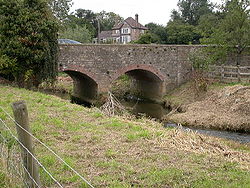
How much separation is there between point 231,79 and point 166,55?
5.31 metres

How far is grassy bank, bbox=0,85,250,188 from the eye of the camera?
539 centimetres

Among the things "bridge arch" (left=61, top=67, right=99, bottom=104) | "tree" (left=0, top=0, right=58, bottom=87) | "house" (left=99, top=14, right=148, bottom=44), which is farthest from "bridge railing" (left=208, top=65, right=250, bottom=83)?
"house" (left=99, top=14, right=148, bottom=44)

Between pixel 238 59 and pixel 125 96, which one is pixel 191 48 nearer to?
pixel 238 59

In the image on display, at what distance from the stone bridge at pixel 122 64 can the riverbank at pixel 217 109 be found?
370 cm

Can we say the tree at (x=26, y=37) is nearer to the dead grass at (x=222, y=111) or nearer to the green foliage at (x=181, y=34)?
the dead grass at (x=222, y=111)

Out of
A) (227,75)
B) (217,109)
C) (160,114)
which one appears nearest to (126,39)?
(227,75)

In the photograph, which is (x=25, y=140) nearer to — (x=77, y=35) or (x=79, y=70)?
(x=79, y=70)

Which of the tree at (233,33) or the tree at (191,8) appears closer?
the tree at (233,33)

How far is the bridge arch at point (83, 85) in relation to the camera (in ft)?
67.9

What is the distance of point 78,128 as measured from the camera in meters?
8.63

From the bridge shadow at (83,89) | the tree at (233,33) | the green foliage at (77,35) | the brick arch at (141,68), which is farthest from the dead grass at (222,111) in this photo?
the green foliage at (77,35)

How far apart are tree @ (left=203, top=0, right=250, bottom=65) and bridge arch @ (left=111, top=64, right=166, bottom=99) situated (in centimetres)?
465

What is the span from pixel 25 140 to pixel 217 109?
1417cm

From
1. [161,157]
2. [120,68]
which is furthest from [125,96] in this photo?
[161,157]
